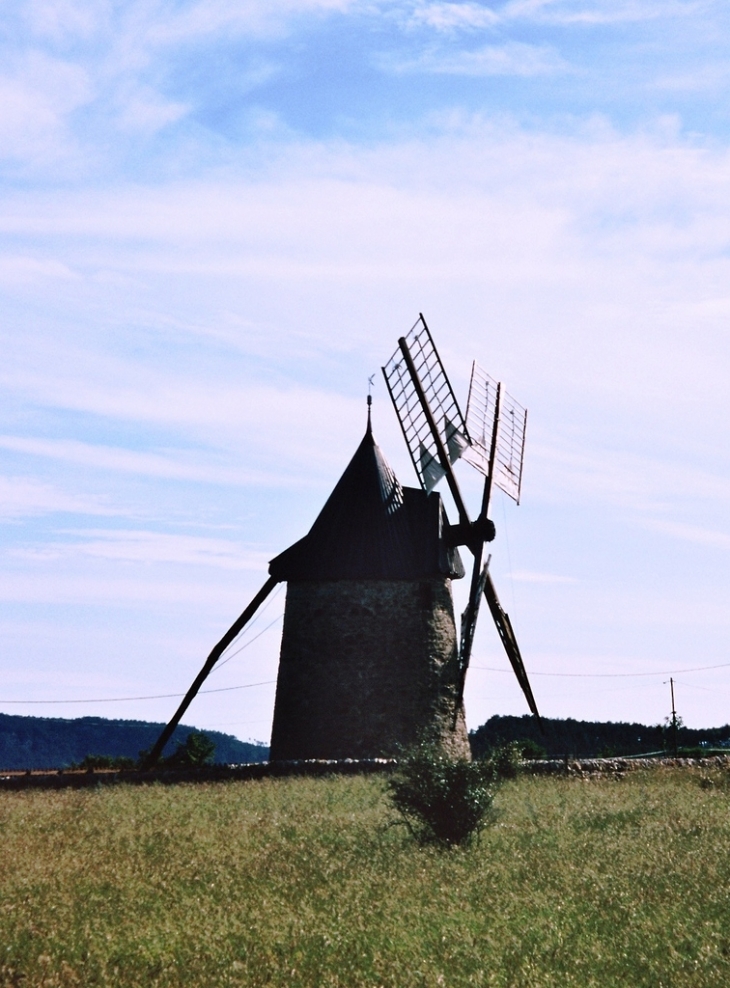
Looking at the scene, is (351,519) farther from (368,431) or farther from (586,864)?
(586,864)

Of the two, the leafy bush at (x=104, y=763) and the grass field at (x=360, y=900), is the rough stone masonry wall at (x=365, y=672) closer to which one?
the leafy bush at (x=104, y=763)

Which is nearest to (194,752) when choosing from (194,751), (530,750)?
(194,751)

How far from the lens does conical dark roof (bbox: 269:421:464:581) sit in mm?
24500

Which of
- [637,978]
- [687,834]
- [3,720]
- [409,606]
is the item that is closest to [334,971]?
[637,978]

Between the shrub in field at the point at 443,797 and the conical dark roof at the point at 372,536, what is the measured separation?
9.91 meters

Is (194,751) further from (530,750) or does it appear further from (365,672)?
(530,750)

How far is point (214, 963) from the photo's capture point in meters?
7.41

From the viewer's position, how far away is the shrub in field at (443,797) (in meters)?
13.4

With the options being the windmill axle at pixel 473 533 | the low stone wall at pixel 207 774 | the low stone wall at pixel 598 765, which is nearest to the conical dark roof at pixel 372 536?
the windmill axle at pixel 473 533

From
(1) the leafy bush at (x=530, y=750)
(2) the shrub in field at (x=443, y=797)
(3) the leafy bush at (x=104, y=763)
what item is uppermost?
(1) the leafy bush at (x=530, y=750)

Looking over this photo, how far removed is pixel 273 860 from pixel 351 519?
45.7ft

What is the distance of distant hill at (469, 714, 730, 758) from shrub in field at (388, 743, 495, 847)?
24498mm

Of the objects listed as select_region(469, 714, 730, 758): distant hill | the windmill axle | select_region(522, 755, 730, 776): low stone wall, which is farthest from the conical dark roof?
select_region(469, 714, 730, 758): distant hill

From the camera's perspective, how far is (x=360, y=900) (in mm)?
9078
